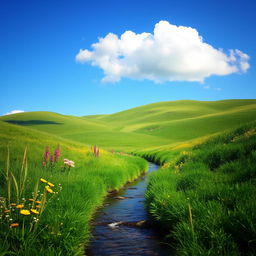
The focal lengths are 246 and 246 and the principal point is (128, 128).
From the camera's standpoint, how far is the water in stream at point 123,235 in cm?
711

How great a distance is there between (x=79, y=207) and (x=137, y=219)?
285 cm

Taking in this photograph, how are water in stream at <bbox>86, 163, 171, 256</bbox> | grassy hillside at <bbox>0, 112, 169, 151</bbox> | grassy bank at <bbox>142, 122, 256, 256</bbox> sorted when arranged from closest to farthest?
1. grassy bank at <bbox>142, 122, 256, 256</bbox>
2. water in stream at <bbox>86, 163, 171, 256</bbox>
3. grassy hillside at <bbox>0, 112, 169, 151</bbox>

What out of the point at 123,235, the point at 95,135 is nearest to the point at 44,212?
the point at 123,235

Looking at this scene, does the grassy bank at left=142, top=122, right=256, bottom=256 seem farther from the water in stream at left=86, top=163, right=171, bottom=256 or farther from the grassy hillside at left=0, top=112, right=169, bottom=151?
the grassy hillside at left=0, top=112, right=169, bottom=151

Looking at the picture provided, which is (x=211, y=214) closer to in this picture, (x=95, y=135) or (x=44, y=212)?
(x=44, y=212)

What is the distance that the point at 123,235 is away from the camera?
328 inches

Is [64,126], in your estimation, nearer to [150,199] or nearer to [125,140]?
[125,140]

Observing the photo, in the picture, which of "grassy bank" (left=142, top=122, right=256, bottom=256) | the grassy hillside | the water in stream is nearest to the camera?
"grassy bank" (left=142, top=122, right=256, bottom=256)

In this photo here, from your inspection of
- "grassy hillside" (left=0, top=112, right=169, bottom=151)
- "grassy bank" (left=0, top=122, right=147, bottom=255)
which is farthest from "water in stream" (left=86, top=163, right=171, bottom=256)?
"grassy hillside" (left=0, top=112, right=169, bottom=151)

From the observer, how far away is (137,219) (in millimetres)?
10250

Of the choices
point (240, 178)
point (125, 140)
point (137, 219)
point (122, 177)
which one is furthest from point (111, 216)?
point (125, 140)

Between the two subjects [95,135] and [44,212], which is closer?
[44,212]

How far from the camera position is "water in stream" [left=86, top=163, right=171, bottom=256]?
7.11m

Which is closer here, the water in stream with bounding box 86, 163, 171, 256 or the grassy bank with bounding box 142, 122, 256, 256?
the grassy bank with bounding box 142, 122, 256, 256
